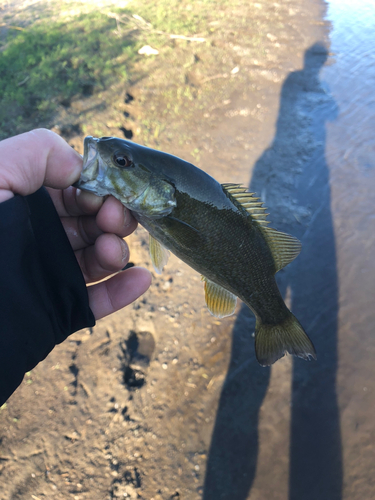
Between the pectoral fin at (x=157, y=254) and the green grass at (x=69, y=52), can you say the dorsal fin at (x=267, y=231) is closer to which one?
the pectoral fin at (x=157, y=254)

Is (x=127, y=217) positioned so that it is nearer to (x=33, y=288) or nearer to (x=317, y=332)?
(x=33, y=288)

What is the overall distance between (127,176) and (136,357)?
2734 mm

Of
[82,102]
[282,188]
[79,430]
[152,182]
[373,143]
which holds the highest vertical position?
[152,182]

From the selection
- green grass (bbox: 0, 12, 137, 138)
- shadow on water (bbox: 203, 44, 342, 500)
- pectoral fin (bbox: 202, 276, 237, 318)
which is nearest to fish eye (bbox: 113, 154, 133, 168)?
pectoral fin (bbox: 202, 276, 237, 318)

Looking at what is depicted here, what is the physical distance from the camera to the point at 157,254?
8.33 ft

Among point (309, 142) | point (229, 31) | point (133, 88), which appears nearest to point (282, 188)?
point (309, 142)

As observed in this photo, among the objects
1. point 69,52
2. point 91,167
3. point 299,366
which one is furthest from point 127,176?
point 69,52

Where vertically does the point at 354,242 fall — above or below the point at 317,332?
above

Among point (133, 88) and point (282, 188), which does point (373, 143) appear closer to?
point (282, 188)

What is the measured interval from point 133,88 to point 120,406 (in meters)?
7.02

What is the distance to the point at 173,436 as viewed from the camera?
373 cm

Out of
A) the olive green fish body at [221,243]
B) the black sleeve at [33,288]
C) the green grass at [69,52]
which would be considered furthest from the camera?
the green grass at [69,52]

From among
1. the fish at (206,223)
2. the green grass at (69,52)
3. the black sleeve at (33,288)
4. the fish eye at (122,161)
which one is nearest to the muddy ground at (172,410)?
the green grass at (69,52)

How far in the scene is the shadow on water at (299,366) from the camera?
374 cm
